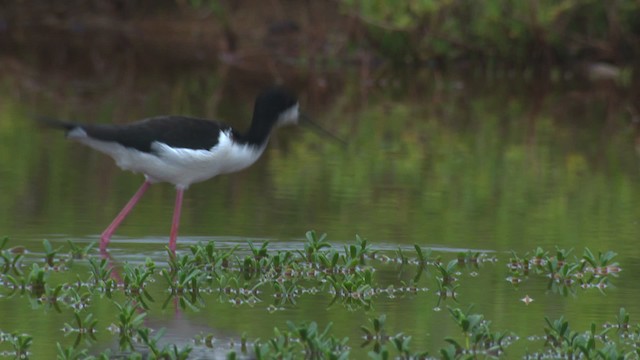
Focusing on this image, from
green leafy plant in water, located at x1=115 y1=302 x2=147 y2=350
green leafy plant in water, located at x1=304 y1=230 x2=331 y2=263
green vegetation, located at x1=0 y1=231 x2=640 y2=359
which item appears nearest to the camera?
green vegetation, located at x1=0 y1=231 x2=640 y2=359

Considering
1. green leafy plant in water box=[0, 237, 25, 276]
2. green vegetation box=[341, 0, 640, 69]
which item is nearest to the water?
green leafy plant in water box=[0, 237, 25, 276]

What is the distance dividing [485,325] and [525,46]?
51.7 ft

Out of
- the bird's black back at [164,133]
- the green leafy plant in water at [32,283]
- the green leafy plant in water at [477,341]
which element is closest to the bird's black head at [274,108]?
the bird's black back at [164,133]

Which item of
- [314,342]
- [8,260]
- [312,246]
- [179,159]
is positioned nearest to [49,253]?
[8,260]

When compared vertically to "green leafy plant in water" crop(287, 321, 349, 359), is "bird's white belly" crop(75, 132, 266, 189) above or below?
above

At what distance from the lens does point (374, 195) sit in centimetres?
1130

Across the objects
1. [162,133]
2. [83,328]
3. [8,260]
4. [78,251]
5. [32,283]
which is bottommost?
[83,328]

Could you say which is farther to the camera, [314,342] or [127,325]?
[127,325]

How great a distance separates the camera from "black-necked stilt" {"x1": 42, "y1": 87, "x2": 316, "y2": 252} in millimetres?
8680

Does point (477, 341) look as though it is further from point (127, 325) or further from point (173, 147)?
point (173, 147)

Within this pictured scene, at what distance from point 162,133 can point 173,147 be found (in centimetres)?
10

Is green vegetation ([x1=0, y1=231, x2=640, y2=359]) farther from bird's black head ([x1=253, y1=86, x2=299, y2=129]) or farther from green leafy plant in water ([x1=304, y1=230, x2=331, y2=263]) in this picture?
bird's black head ([x1=253, y1=86, x2=299, y2=129])

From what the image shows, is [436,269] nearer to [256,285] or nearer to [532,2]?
[256,285]

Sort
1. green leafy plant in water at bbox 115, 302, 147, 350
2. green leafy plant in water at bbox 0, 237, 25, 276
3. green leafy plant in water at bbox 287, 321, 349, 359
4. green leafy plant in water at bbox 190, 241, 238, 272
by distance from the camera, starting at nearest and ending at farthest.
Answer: green leafy plant in water at bbox 287, 321, 349, 359 → green leafy plant in water at bbox 115, 302, 147, 350 → green leafy plant in water at bbox 0, 237, 25, 276 → green leafy plant in water at bbox 190, 241, 238, 272
